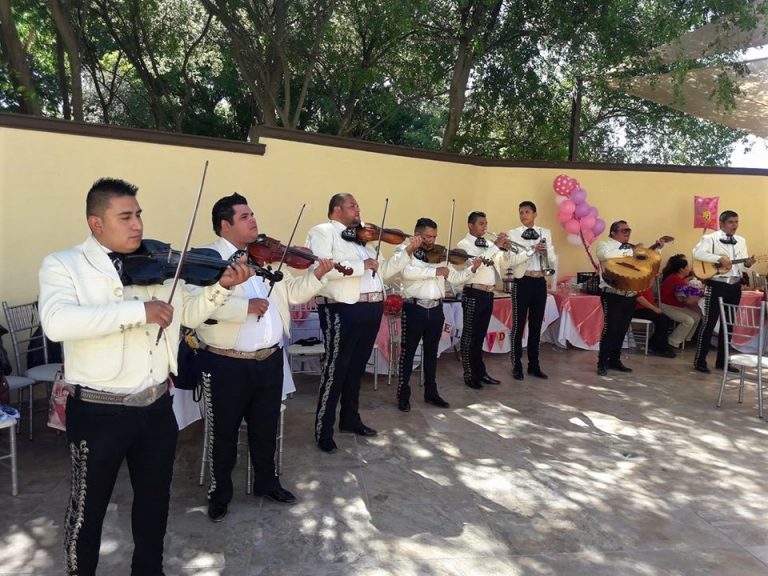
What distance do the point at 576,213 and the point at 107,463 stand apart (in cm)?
715

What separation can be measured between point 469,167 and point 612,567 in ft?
20.2

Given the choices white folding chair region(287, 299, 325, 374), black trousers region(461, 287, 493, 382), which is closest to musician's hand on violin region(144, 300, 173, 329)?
white folding chair region(287, 299, 325, 374)

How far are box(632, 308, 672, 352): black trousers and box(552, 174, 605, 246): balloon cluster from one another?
1214 millimetres

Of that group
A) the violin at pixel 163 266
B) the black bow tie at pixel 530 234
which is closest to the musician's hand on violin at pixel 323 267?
the violin at pixel 163 266

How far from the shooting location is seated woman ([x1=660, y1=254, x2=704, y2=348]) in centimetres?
774

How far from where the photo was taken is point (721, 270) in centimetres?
645

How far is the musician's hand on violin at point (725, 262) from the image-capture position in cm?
636

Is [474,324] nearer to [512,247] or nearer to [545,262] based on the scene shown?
[512,247]

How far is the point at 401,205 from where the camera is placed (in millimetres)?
7445

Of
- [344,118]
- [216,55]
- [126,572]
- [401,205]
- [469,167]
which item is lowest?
[126,572]

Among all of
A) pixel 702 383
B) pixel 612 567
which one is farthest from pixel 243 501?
pixel 702 383

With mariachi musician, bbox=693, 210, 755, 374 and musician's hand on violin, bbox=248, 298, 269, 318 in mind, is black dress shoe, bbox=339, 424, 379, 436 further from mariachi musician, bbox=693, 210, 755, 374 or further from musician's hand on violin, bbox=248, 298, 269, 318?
mariachi musician, bbox=693, 210, 755, 374

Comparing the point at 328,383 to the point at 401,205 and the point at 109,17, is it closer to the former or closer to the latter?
the point at 401,205

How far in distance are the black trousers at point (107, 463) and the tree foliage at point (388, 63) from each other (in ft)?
17.2
